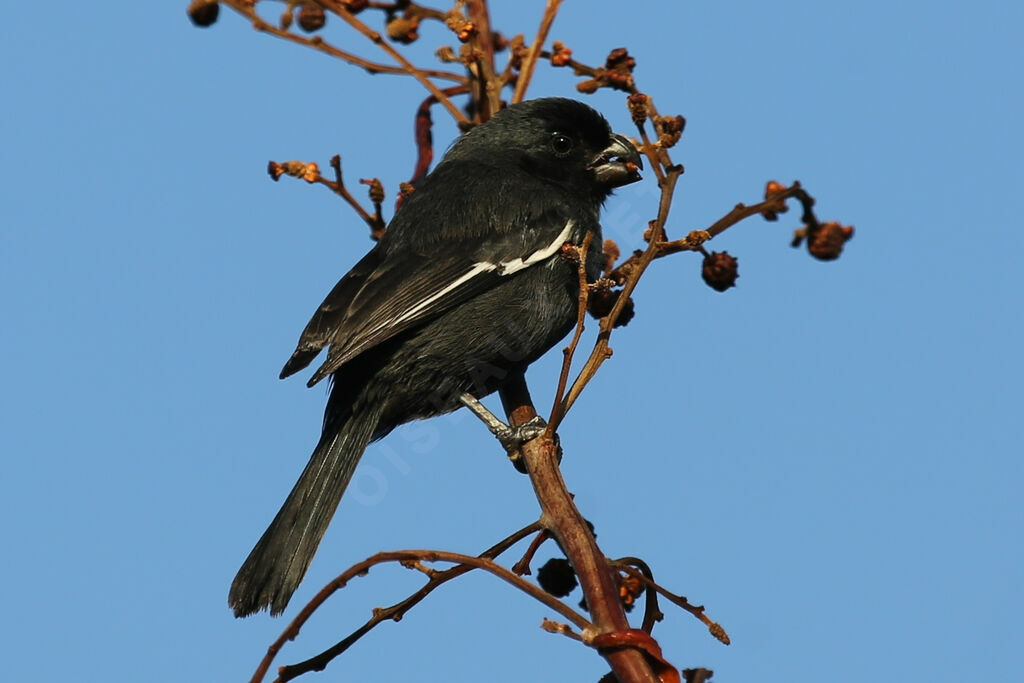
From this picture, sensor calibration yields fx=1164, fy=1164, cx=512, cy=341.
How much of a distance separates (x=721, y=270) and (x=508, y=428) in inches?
44.7

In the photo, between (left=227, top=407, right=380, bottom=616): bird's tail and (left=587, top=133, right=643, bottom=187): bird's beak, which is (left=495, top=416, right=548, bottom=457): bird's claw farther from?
(left=587, top=133, right=643, bottom=187): bird's beak

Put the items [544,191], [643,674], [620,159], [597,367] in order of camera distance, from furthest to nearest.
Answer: [620,159] < [544,191] < [597,367] < [643,674]

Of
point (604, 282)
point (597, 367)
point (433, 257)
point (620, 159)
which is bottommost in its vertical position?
point (597, 367)

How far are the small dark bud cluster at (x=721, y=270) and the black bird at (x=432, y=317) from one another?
0.95 m

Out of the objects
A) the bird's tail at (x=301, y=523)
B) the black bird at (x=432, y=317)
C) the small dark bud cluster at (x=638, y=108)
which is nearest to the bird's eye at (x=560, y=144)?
the black bird at (x=432, y=317)

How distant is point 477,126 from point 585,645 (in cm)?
339

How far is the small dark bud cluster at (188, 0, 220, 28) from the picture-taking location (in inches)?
182

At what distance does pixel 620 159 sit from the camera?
19.3 feet

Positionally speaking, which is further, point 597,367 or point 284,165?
point 284,165

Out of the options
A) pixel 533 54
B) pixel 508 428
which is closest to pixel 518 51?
pixel 533 54

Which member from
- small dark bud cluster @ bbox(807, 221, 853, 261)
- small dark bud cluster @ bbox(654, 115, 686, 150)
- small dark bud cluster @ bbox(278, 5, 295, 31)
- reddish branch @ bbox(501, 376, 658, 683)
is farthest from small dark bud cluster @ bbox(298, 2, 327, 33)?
small dark bud cluster @ bbox(807, 221, 853, 261)

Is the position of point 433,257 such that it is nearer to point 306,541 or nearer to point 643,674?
point 306,541

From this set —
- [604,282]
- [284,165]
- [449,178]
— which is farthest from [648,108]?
[449,178]

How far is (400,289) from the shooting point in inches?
195
